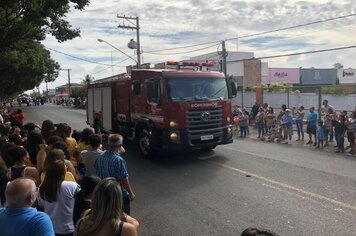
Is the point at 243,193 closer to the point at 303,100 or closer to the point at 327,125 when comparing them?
the point at 327,125

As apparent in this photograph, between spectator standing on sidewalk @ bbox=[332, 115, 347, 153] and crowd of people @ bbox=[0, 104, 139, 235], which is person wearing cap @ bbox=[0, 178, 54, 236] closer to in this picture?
crowd of people @ bbox=[0, 104, 139, 235]

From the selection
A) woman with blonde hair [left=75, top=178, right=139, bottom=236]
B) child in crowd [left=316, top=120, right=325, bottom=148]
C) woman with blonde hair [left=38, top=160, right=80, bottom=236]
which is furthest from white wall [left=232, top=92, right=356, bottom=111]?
woman with blonde hair [left=75, top=178, right=139, bottom=236]

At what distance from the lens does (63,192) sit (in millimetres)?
4223

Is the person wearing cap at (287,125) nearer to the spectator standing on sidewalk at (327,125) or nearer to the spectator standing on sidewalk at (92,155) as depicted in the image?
the spectator standing on sidewalk at (327,125)

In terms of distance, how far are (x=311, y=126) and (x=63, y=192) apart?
13.8m

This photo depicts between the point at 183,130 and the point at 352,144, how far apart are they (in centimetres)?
611

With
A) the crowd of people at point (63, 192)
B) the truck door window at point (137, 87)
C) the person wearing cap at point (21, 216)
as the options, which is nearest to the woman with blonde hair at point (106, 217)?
the crowd of people at point (63, 192)

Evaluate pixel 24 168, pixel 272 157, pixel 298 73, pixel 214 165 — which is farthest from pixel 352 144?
pixel 298 73

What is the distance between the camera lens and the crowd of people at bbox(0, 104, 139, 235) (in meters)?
2.95

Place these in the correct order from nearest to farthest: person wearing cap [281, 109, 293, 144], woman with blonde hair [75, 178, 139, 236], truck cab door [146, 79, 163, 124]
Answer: woman with blonde hair [75, 178, 139, 236]
truck cab door [146, 79, 163, 124]
person wearing cap [281, 109, 293, 144]

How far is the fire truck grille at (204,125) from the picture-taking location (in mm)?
11867

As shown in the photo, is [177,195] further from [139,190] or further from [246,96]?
[246,96]

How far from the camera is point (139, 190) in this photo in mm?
9070

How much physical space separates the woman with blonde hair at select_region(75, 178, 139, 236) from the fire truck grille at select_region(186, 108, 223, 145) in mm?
8863
